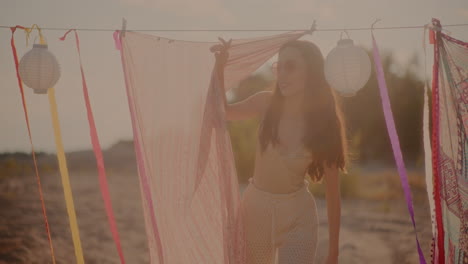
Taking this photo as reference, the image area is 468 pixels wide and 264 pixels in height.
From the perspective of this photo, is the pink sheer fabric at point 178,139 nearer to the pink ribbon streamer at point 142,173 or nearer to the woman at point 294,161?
the pink ribbon streamer at point 142,173

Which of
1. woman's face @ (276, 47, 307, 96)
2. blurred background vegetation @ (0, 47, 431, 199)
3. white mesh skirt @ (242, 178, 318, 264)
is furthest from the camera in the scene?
blurred background vegetation @ (0, 47, 431, 199)

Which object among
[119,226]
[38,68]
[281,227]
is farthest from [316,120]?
[119,226]

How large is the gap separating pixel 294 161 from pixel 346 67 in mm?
617

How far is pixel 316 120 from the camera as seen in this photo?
2.49 m

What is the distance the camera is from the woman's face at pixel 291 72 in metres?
2.49

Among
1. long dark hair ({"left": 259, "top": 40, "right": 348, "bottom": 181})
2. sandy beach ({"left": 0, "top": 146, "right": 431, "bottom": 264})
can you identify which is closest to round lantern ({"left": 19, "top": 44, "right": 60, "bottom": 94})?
long dark hair ({"left": 259, "top": 40, "right": 348, "bottom": 181})

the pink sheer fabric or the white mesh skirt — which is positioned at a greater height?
the pink sheer fabric

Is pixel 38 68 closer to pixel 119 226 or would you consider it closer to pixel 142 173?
pixel 142 173

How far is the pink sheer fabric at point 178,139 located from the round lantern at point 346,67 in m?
0.27

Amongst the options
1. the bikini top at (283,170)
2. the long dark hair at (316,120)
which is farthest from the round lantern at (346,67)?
the bikini top at (283,170)

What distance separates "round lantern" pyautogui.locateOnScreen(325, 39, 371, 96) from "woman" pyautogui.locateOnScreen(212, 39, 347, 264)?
59mm

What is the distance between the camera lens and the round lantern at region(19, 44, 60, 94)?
2832 mm

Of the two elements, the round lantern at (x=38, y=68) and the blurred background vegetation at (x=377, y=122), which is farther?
the blurred background vegetation at (x=377, y=122)

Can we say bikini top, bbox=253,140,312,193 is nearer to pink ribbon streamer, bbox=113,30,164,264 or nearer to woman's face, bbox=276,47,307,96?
woman's face, bbox=276,47,307,96
